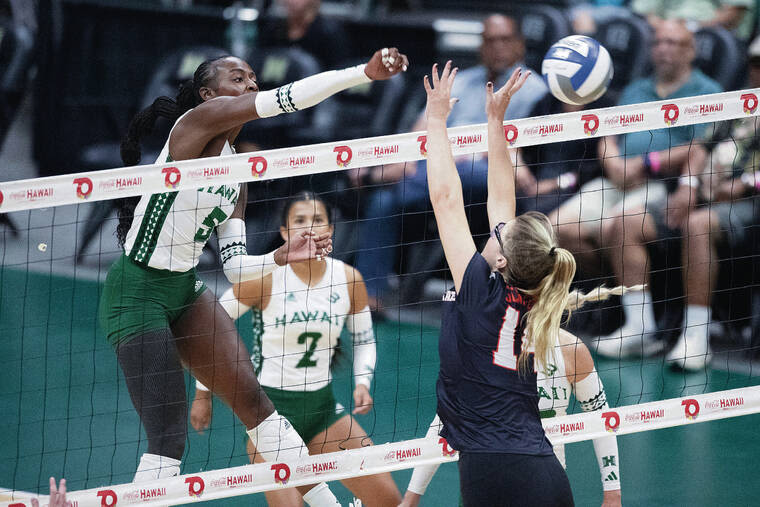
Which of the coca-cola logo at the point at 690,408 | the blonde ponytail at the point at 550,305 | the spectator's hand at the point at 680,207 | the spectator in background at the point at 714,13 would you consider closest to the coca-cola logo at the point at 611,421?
the coca-cola logo at the point at 690,408

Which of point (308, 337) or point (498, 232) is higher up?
point (498, 232)

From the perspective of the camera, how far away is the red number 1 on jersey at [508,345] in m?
3.40

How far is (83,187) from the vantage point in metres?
3.98

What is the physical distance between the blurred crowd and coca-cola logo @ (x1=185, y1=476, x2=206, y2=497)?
2341mm

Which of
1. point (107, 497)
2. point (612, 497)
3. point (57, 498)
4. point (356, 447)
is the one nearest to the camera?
point (57, 498)

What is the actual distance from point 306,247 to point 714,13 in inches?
245

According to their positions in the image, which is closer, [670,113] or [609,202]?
[670,113]

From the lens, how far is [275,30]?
10.1 meters

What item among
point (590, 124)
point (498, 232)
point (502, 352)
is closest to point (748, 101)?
A: point (590, 124)

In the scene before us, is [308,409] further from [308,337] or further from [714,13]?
[714,13]

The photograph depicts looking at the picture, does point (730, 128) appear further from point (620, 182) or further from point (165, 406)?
point (165, 406)

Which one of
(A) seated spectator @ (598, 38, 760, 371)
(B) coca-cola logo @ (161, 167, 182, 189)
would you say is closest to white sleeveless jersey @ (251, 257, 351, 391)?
(B) coca-cola logo @ (161, 167, 182, 189)

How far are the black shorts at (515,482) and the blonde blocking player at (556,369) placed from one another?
0.47 m

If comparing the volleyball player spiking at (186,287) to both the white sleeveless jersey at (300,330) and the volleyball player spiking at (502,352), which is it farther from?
the volleyball player spiking at (502,352)
